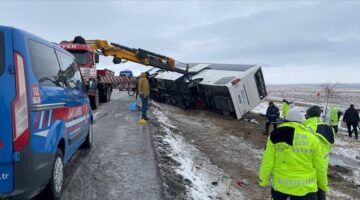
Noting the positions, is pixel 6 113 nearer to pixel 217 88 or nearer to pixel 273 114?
pixel 273 114

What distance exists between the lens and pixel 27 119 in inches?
162

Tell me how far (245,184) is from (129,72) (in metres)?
34.2

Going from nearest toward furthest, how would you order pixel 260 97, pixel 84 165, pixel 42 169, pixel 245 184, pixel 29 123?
pixel 29 123 < pixel 42 169 < pixel 84 165 < pixel 245 184 < pixel 260 97

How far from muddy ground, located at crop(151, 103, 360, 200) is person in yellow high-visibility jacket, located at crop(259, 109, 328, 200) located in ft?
6.90

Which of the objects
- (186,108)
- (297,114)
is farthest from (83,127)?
(186,108)

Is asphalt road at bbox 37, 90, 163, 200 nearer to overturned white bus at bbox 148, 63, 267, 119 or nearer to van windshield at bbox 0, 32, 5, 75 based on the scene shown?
van windshield at bbox 0, 32, 5, 75

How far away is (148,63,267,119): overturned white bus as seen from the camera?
58.9 feet

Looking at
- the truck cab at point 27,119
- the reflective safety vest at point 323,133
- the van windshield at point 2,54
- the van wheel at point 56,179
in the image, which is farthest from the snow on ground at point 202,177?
the van windshield at point 2,54

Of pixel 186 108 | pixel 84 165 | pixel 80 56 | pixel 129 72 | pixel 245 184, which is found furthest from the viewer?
pixel 129 72

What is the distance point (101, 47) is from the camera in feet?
65.1

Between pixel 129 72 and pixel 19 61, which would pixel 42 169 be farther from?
pixel 129 72

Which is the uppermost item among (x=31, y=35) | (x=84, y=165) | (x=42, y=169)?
(x=31, y=35)

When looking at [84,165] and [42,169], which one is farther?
[84,165]

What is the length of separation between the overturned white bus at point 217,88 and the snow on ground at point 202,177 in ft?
24.6
